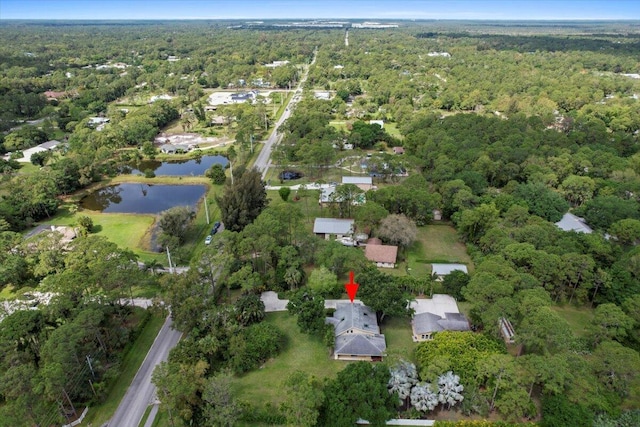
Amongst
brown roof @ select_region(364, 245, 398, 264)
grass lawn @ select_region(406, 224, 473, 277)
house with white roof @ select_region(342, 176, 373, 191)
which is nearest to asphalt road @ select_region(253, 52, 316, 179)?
house with white roof @ select_region(342, 176, 373, 191)

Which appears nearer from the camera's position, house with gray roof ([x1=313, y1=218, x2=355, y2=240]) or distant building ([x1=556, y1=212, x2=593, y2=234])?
distant building ([x1=556, y1=212, x2=593, y2=234])

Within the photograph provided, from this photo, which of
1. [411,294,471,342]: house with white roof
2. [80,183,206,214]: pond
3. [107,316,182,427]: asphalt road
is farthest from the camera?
[80,183,206,214]: pond

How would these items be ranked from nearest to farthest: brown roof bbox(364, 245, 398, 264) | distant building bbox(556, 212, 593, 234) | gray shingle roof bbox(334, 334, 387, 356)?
gray shingle roof bbox(334, 334, 387, 356) < brown roof bbox(364, 245, 398, 264) < distant building bbox(556, 212, 593, 234)

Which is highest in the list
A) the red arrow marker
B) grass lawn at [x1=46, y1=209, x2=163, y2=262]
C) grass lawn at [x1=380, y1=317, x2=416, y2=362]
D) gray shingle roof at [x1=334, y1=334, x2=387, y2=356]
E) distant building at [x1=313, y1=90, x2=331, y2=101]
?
distant building at [x1=313, y1=90, x2=331, y2=101]

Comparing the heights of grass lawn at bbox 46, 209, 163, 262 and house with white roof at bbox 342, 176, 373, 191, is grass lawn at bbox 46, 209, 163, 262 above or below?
below

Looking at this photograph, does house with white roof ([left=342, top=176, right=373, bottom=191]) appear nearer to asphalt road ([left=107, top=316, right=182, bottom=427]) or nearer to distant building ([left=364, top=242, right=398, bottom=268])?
distant building ([left=364, top=242, right=398, bottom=268])

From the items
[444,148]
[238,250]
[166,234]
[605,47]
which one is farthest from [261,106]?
[605,47]
